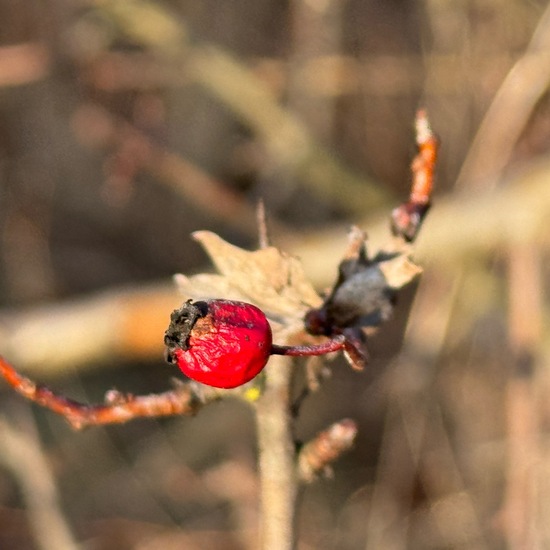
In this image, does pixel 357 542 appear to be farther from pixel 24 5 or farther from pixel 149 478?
pixel 24 5

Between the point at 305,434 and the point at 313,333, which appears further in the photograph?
the point at 305,434

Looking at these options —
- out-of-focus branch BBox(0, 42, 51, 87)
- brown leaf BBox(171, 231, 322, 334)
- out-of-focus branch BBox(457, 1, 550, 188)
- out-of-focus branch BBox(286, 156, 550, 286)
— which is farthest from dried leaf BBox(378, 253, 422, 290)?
out-of-focus branch BBox(0, 42, 51, 87)

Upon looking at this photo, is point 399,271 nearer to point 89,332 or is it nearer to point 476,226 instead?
point 476,226

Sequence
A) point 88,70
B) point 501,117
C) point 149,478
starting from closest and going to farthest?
1. point 501,117
2. point 88,70
3. point 149,478

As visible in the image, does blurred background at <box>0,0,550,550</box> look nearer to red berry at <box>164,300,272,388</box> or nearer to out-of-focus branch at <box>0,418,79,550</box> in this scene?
out-of-focus branch at <box>0,418,79,550</box>

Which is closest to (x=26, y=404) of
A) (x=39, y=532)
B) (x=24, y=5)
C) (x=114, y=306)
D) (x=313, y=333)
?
(x=39, y=532)

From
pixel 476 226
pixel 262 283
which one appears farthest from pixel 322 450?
pixel 476 226

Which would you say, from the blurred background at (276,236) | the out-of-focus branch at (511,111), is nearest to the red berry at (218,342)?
the blurred background at (276,236)
